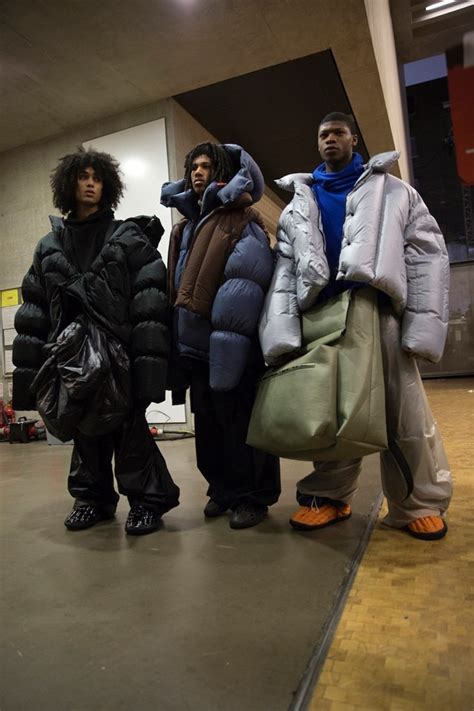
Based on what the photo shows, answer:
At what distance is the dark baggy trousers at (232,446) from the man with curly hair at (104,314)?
191 mm

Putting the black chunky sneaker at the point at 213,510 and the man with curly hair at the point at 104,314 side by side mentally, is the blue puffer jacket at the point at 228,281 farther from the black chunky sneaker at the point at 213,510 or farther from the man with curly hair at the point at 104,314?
the black chunky sneaker at the point at 213,510

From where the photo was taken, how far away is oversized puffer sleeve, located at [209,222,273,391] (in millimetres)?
1642

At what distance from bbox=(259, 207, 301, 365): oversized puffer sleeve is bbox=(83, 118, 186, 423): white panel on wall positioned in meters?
2.75

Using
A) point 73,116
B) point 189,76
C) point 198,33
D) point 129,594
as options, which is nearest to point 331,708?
point 129,594

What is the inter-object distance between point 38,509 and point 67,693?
143cm

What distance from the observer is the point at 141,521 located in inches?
70.9

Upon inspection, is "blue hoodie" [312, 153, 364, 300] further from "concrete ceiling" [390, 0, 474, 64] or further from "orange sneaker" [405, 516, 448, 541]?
"concrete ceiling" [390, 0, 474, 64]

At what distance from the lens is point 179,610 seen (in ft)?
3.89

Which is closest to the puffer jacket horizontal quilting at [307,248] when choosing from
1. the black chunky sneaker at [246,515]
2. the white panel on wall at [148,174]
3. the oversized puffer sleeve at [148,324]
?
the oversized puffer sleeve at [148,324]

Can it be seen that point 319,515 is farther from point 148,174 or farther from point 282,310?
point 148,174

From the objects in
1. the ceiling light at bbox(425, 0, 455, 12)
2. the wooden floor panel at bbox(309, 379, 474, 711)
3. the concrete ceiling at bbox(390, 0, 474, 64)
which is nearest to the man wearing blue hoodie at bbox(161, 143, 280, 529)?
the wooden floor panel at bbox(309, 379, 474, 711)

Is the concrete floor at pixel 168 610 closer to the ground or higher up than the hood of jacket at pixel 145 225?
closer to the ground

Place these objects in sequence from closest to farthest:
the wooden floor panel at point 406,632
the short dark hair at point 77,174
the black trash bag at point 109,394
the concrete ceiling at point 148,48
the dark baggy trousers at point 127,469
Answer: the wooden floor panel at point 406,632
the black trash bag at point 109,394
the dark baggy trousers at point 127,469
the short dark hair at point 77,174
the concrete ceiling at point 148,48

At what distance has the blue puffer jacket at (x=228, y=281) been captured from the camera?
5.41ft
